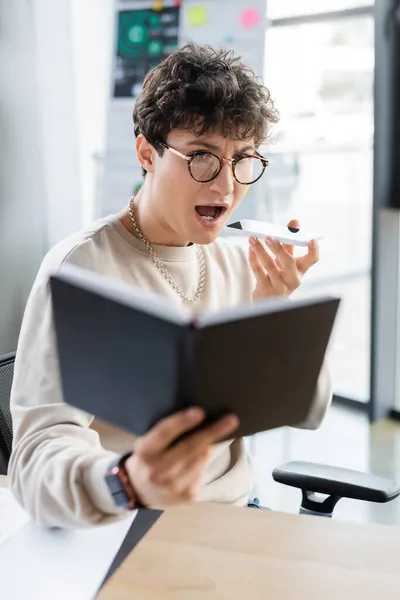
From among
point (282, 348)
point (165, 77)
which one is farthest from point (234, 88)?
point (282, 348)

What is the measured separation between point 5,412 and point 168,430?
29.1 inches

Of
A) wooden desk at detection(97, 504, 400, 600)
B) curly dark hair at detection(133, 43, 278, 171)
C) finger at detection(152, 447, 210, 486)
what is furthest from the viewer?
curly dark hair at detection(133, 43, 278, 171)

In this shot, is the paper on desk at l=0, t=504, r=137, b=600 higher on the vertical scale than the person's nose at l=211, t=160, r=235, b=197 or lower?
lower

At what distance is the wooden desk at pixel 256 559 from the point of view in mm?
977

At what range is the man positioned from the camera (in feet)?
3.28

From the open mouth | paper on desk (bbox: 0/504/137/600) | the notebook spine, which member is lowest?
paper on desk (bbox: 0/504/137/600)

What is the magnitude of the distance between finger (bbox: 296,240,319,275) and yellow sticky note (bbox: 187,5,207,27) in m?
2.13

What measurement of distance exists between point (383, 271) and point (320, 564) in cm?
239

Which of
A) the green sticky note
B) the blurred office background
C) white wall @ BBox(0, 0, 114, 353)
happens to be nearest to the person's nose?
the blurred office background

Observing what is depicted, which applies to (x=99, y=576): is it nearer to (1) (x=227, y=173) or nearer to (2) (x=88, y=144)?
(1) (x=227, y=173)

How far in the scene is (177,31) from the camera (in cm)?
329

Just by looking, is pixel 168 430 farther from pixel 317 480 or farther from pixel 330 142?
pixel 330 142

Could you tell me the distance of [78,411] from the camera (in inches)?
44.9

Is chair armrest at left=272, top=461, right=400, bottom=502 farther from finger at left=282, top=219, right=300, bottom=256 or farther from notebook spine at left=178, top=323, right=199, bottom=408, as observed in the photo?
notebook spine at left=178, top=323, right=199, bottom=408
